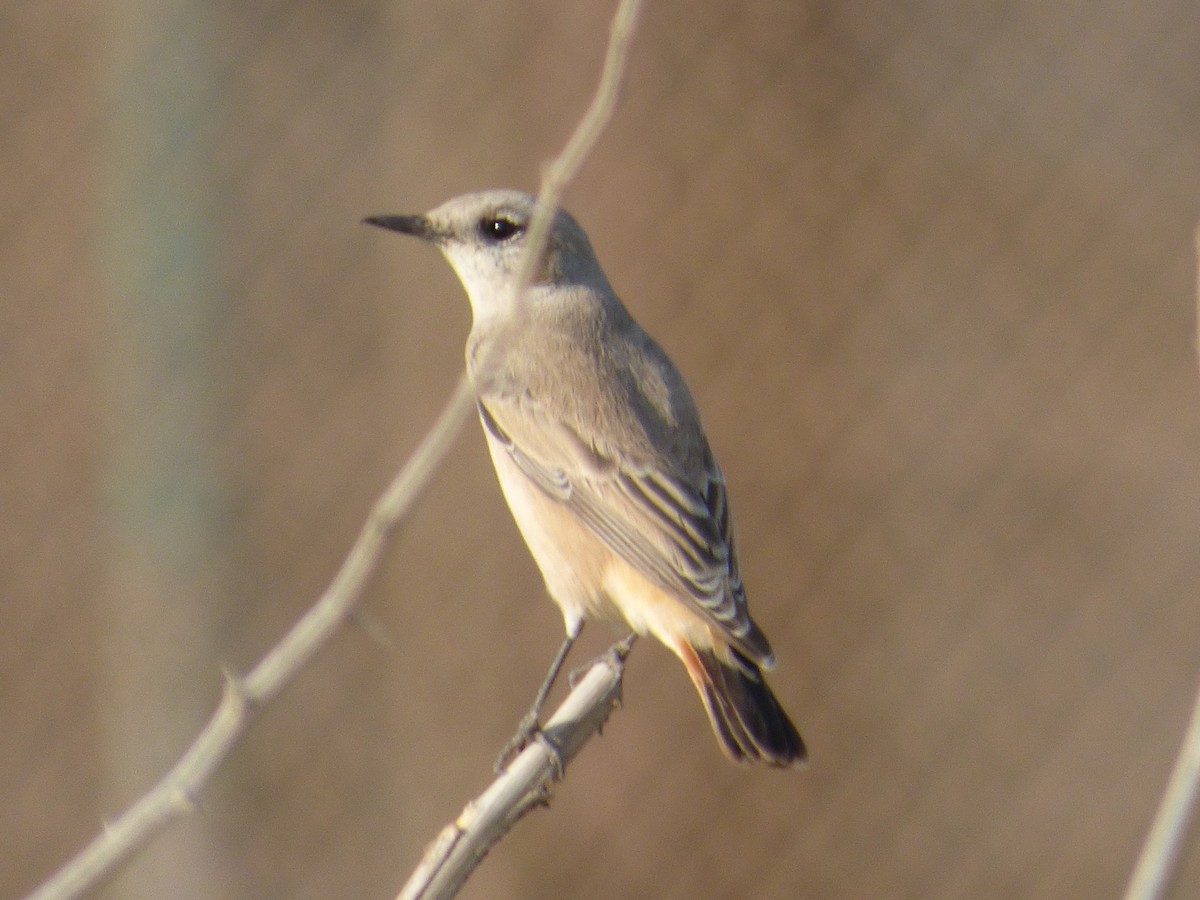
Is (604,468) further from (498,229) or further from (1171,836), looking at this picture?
(1171,836)

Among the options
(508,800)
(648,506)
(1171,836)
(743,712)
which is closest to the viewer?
(1171,836)

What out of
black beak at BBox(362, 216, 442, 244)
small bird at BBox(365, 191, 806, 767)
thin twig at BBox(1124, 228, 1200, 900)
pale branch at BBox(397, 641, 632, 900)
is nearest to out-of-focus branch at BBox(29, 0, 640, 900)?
thin twig at BBox(1124, 228, 1200, 900)

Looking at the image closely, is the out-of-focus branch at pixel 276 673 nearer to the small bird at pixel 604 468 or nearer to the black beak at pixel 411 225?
the small bird at pixel 604 468

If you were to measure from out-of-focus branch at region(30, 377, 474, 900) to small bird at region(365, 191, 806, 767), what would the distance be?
1.78 metres

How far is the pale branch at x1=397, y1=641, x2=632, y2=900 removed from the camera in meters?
2.12

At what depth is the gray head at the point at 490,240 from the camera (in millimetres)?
3855

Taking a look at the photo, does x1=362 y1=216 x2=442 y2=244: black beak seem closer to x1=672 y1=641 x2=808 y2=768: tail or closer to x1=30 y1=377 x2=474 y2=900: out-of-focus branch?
x1=672 y1=641 x2=808 y2=768: tail

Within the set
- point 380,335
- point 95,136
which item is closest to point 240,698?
point 380,335

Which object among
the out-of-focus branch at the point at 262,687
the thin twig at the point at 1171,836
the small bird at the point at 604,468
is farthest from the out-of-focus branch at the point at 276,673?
the small bird at the point at 604,468

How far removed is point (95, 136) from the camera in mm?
6273

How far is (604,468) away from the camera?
340cm

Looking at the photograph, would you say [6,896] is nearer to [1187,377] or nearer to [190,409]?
[190,409]

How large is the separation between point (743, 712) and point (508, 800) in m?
0.85

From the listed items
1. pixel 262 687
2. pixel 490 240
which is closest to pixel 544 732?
pixel 262 687
